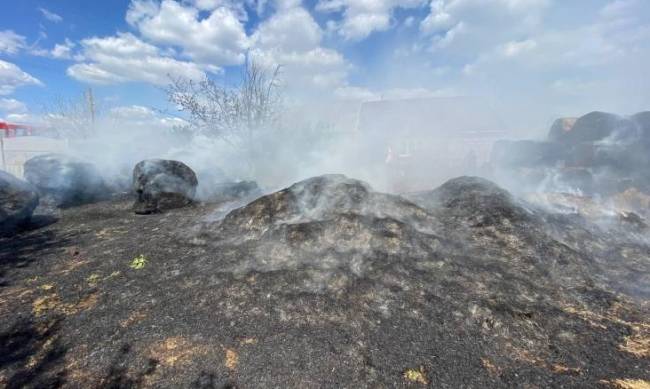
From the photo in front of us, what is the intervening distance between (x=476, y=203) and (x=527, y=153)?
931cm

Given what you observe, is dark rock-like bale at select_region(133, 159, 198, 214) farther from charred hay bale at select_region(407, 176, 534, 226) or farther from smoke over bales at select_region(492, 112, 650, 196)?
smoke over bales at select_region(492, 112, 650, 196)

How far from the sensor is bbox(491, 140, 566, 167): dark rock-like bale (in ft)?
37.9

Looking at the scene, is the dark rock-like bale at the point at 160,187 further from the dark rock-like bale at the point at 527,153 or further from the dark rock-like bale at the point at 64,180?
the dark rock-like bale at the point at 527,153

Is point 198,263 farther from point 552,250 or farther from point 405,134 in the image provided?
point 405,134

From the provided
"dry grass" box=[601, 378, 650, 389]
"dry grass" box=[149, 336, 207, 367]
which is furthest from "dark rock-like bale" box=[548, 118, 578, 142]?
"dry grass" box=[149, 336, 207, 367]

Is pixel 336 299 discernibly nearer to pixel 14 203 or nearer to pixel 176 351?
pixel 176 351

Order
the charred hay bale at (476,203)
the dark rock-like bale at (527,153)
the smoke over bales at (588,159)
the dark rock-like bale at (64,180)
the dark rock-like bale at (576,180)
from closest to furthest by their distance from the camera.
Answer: the charred hay bale at (476,203)
the dark rock-like bale at (64,180)
the smoke over bales at (588,159)
the dark rock-like bale at (576,180)
the dark rock-like bale at (527,153)

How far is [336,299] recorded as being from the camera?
3498 millimetres

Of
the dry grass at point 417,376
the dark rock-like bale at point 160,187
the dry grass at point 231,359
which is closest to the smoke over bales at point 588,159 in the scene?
the dry grass at point 417,376

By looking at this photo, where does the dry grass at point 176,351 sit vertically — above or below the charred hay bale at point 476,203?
below

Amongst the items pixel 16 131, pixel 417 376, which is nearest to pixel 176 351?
pixel 417 376

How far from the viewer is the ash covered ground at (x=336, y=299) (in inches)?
105

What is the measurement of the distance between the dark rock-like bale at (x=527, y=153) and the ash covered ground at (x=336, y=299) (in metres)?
6.42

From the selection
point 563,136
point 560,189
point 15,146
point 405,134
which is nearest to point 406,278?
point 560,189
